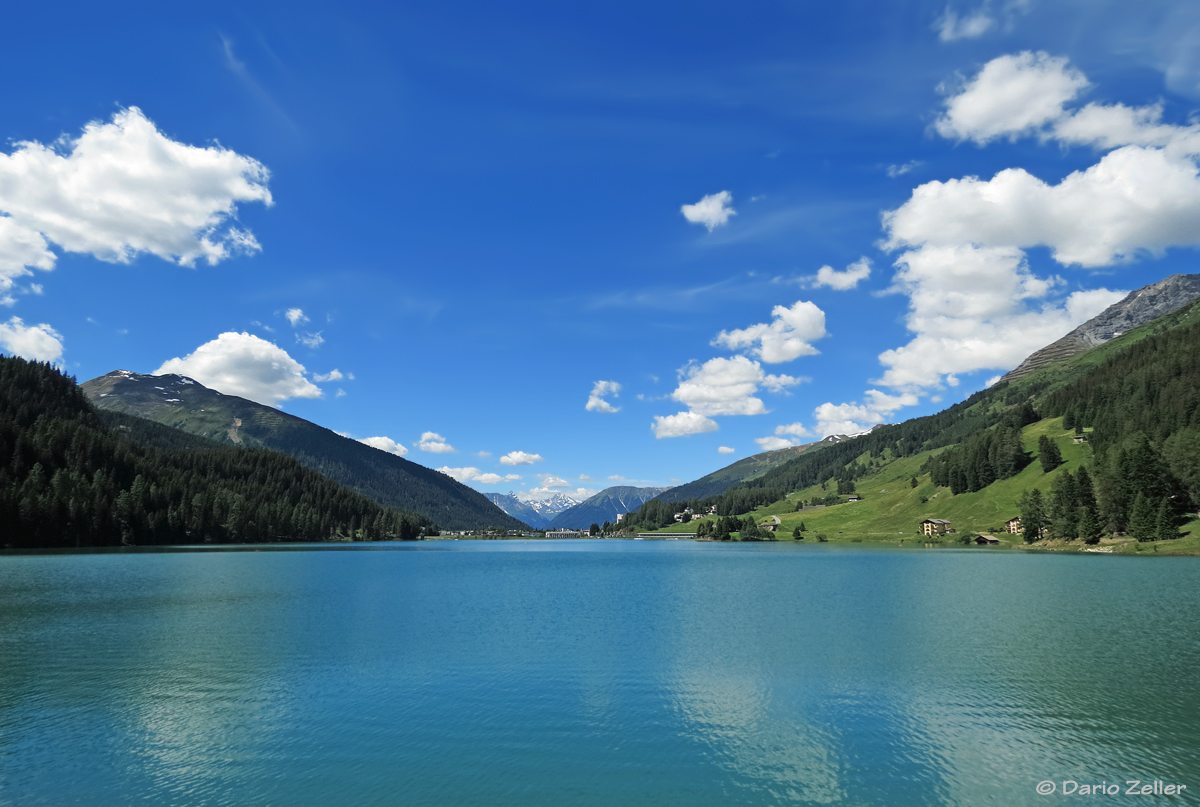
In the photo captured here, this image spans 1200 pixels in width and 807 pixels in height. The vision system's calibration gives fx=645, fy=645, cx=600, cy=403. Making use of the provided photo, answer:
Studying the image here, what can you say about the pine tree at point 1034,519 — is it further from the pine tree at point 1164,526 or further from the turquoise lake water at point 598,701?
the turquoise lake water at point 598,701

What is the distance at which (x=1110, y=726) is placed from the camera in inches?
1033

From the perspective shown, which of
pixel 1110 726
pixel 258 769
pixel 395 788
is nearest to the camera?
pixel 395 788

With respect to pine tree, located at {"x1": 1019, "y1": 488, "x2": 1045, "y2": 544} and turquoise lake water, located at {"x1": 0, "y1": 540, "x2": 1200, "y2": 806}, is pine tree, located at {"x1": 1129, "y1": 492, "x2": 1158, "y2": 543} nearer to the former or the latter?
pine tree, located at {"x1": 1019, "y1": 488, "x2": 1045, "y2": 544}

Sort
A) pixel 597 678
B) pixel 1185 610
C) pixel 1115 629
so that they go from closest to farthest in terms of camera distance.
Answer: pixel 597 678 < pixel 1115 629 < pixel 1185 610

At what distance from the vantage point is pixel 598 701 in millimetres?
30562

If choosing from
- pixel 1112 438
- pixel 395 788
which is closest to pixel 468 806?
pixel 395 788

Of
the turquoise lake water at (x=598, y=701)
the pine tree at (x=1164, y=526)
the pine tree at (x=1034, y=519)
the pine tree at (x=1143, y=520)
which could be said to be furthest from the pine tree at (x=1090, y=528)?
the turquoise lake water at (x=598, y=701)

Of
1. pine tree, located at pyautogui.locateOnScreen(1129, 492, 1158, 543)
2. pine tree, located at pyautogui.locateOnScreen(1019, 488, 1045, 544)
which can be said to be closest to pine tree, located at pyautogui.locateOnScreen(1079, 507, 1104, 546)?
pine tree, located at pyautogui.locateOnScreen(1129, 492, 1158, 543)

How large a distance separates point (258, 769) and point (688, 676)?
20988 mm

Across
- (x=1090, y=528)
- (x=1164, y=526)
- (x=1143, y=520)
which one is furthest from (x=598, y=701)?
(x=1090, y=528)

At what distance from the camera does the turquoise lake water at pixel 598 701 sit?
2142 centimetres

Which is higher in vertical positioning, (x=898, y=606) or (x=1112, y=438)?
(x=1112, y=438)

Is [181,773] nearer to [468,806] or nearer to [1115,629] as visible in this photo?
[468,806]

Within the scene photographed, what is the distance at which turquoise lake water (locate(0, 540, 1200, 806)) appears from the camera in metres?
21.4
